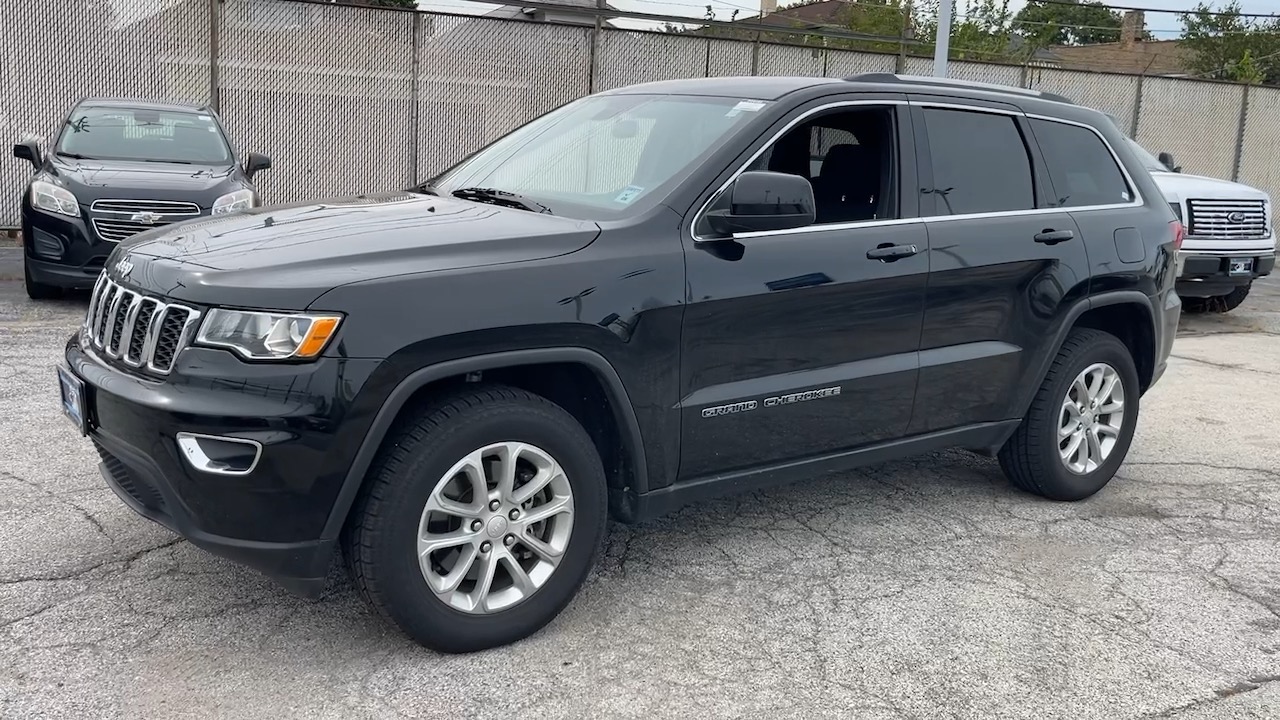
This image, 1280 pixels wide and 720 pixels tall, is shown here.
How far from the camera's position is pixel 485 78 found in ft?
46.5

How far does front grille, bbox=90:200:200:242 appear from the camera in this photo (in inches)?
337

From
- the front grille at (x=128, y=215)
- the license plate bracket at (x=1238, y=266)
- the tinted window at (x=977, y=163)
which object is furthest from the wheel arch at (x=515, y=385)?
the license plate bracket at (x=1238, y=266)

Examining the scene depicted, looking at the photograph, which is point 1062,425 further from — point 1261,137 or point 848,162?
point 1261,137

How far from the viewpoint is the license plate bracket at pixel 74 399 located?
3.49 meters

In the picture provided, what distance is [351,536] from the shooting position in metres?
3.28

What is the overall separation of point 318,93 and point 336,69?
1.16ft

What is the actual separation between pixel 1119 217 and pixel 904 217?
139cm

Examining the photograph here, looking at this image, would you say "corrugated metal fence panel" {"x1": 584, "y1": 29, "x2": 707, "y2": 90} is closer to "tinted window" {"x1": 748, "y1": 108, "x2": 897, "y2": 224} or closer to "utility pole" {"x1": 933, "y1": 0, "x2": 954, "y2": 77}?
"utility pole" {"x1": 933, "y1": 0, "x2": 954, "y2": 77}

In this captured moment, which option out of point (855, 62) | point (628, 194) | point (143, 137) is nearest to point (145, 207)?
point (143, 137)

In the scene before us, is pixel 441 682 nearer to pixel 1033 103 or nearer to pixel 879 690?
pixel 879 690

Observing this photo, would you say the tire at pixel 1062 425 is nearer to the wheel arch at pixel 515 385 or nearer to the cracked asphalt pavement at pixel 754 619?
the cracked asphalt pavement at pixel 754 619

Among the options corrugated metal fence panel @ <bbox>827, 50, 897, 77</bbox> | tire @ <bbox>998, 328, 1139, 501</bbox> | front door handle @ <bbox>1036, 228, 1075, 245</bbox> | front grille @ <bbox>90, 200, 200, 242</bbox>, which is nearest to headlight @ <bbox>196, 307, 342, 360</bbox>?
front door handle @ <bbox>1036, 228, 1075, 245</bbox>

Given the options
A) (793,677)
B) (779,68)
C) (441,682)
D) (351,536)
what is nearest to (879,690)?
(793,677)

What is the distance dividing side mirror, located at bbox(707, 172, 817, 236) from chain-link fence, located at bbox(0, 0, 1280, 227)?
9.64 m
